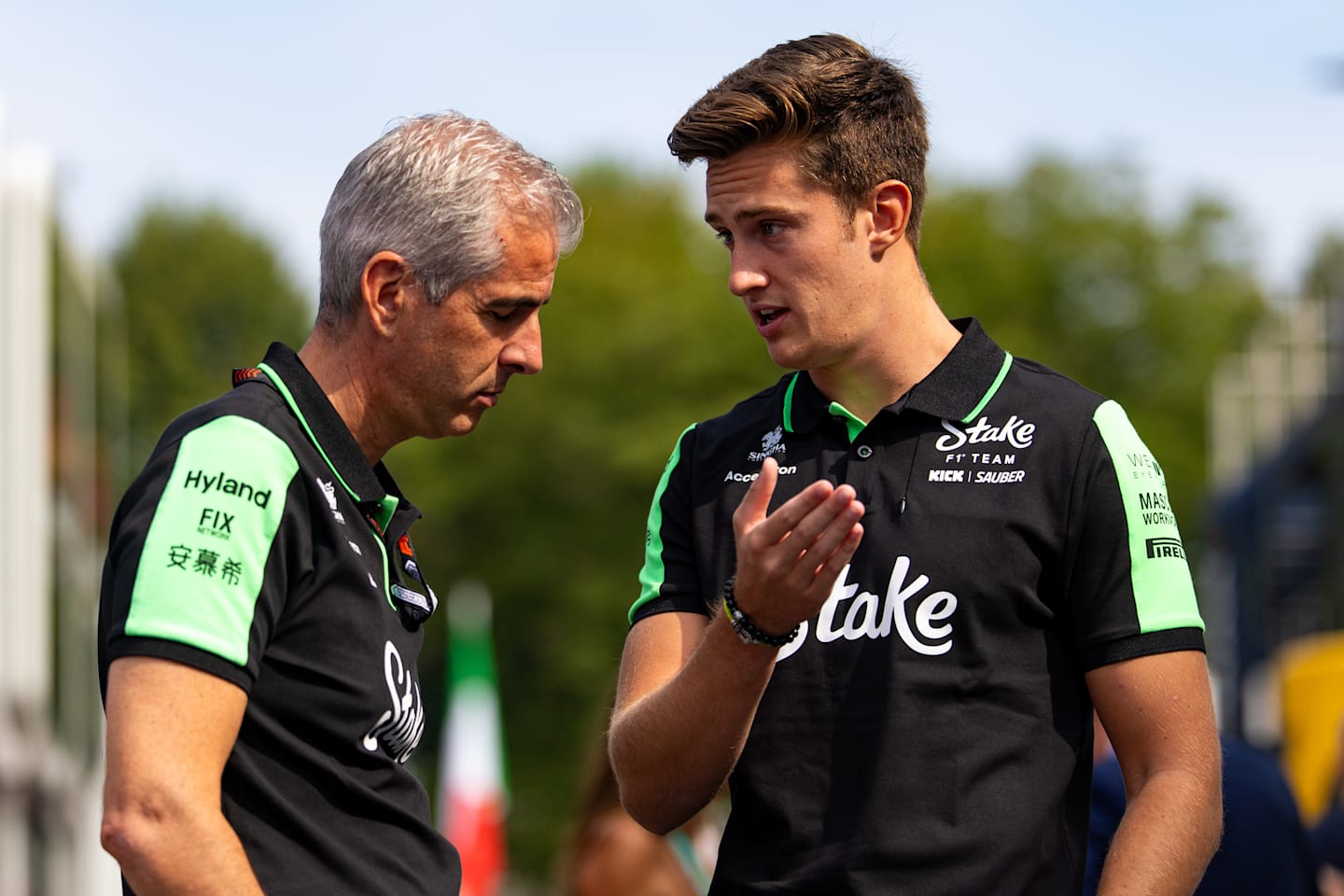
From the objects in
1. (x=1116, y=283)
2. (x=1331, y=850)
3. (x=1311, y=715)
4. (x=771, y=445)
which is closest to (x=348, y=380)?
(x=771, y=445)

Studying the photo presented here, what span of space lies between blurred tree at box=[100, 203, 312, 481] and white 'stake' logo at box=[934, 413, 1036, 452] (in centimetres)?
3023

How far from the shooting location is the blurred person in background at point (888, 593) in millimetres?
3443

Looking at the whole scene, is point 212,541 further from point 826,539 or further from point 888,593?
point 888,593

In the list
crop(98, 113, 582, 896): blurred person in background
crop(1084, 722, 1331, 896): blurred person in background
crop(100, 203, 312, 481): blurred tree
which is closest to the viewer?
crop(98, 113, 582, 896): blurred person in background

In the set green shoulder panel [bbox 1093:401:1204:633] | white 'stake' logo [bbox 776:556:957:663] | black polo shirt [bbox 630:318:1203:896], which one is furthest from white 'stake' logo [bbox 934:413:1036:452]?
white 'stake' logo [bbox 776:556:957:663]

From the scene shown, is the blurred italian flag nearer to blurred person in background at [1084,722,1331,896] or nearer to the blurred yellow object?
the blurred yellow object

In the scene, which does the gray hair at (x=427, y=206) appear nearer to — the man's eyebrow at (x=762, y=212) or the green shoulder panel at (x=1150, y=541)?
the man's eyebrow at (x=762, y=212)

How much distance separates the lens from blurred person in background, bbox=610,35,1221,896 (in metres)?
3.44

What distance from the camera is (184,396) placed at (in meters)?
34.7

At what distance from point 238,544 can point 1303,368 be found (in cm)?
2812

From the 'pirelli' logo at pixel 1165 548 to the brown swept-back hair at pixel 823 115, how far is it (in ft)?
2.67

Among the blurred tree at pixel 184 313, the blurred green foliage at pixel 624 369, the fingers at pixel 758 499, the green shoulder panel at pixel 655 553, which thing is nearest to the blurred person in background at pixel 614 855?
the green shoulder panel at pixel 655 553

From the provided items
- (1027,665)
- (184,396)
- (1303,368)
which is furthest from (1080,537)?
(184,396)

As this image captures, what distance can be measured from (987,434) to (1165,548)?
1.30 feet
